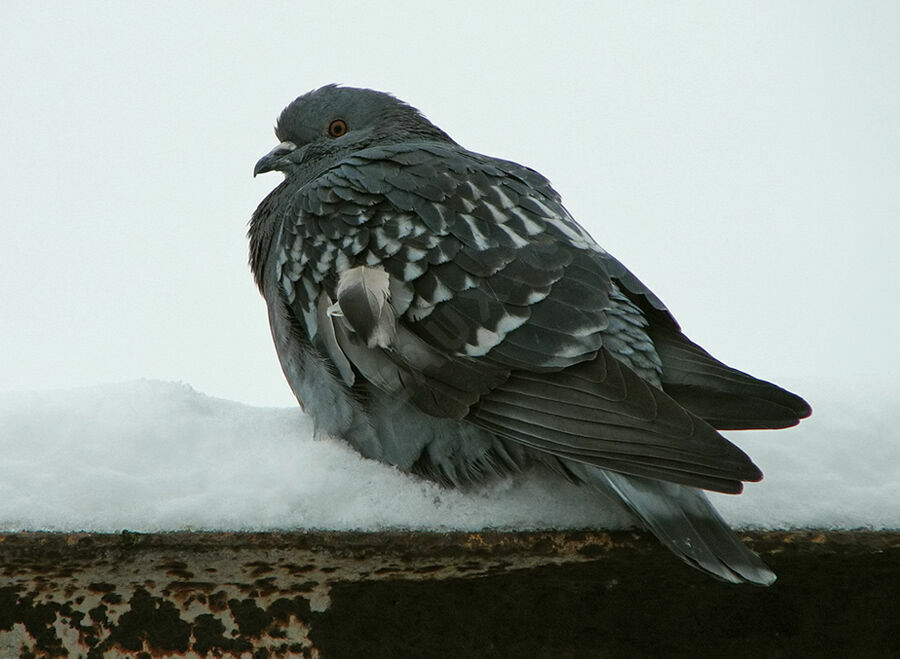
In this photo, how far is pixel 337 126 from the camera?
15.7ft

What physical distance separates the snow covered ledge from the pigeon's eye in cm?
218

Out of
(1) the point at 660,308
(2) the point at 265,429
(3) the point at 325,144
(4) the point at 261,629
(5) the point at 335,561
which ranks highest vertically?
(3) the point at 325,144

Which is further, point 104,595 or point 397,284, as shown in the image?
point 397,284

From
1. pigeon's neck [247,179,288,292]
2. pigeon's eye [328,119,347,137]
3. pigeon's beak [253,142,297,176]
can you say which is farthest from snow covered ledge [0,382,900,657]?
pigeon's eye [328,119,347,137]

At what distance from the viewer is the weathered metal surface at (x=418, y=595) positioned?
247cm

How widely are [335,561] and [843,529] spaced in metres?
1.36

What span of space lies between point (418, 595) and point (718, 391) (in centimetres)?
107

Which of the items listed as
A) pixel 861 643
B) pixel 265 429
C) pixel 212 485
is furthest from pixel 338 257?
pixel 861 643

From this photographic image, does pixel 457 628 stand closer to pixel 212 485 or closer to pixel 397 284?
pixel 212 485

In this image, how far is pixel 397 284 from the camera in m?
3.03

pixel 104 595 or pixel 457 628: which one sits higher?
pixel 104 595

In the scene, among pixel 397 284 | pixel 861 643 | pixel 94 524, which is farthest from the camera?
pixel 397 284

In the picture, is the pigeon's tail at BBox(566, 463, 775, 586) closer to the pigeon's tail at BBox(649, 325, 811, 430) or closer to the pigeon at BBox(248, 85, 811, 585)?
the pigeon at BBox(248, 85, 811, 585)

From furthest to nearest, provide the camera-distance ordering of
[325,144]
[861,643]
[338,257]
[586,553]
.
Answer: [325,144] < [338,257] < [861,643] < [586,553]
